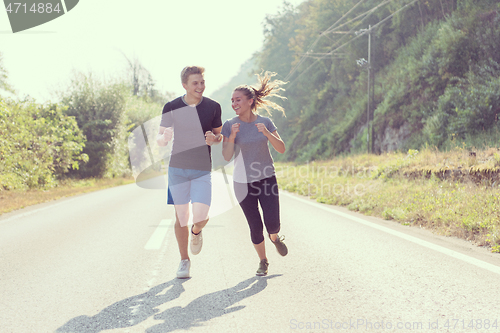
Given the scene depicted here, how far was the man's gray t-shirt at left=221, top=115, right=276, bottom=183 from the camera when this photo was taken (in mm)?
4215

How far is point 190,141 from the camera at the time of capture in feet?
14.0

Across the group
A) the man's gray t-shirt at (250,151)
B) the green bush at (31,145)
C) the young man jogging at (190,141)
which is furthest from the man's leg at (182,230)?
the green bush at (31,145)

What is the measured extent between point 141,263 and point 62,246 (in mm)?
1846

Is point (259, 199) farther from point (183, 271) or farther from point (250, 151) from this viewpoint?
point (183, 271)

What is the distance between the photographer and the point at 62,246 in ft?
20.2

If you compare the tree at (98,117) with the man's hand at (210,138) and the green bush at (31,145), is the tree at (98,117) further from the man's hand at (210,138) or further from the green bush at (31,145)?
the man's hand at (210,138)

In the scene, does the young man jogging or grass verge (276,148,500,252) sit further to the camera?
grass verge (276,148,500,252)

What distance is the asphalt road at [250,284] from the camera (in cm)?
312

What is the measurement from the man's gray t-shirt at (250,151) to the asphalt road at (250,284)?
115 centimetres

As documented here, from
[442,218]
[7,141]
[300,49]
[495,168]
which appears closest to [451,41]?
[495,168]

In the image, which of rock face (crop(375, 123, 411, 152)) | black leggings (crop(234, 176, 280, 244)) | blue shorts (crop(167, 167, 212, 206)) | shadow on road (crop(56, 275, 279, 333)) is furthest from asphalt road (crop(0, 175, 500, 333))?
rock face (crop(375, 123, 411, 152))

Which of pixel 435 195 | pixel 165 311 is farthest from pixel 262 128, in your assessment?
pixel 435 195

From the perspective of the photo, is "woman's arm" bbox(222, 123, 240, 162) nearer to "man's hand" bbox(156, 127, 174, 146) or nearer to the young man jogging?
the young man jogging

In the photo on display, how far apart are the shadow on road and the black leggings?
0.63m
